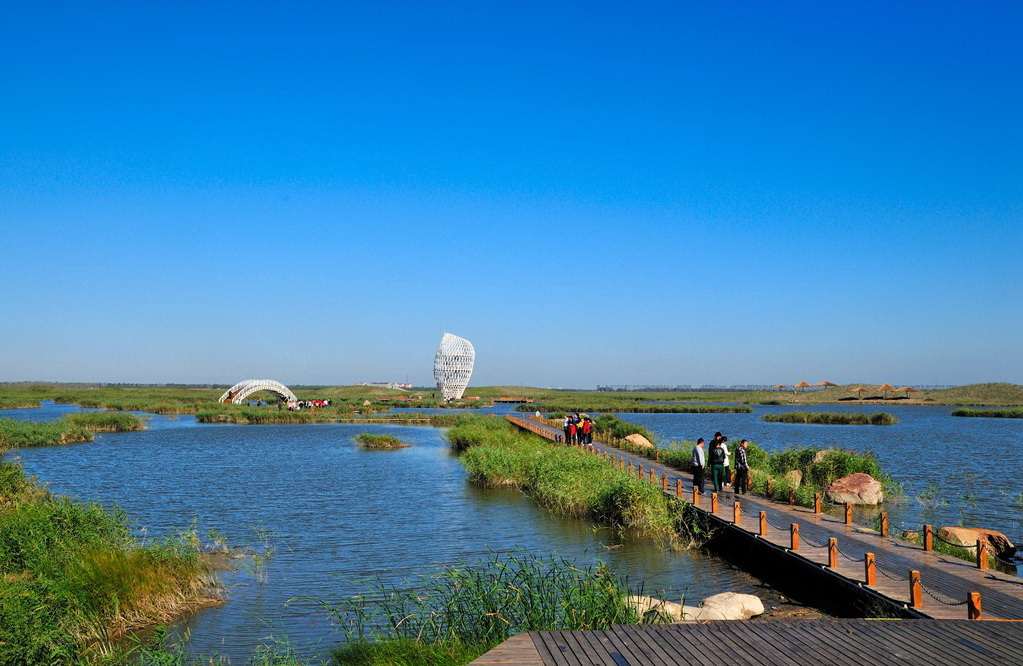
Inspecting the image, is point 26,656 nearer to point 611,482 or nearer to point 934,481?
point 611,482

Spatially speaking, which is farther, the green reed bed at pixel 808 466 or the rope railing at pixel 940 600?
the green reed bed at pixel 808 466

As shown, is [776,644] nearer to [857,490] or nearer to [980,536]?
[980,536]

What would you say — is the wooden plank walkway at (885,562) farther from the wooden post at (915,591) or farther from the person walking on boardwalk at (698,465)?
the person walking on boardwalk at (698,465)

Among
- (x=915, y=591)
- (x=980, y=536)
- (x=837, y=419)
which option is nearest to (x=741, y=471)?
(x=980, y=536)

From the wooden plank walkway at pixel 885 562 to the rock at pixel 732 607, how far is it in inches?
64.4

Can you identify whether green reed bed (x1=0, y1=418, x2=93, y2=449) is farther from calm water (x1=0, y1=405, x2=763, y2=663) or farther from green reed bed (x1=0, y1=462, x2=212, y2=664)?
green reed bed (x1=0, y1=462, x2=212, y2=664)

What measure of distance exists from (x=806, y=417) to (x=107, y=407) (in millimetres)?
69622

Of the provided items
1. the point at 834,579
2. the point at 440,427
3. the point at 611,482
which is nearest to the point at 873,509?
the point at 611,482

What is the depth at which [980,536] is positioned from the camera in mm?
16875

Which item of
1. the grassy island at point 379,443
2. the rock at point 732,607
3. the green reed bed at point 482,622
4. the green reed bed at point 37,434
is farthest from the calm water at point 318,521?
the rock at point 732,607

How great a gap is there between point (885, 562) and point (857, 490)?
37.1 ft

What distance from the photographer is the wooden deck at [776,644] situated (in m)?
8.50

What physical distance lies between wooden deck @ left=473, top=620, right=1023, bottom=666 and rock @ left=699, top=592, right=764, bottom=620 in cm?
168

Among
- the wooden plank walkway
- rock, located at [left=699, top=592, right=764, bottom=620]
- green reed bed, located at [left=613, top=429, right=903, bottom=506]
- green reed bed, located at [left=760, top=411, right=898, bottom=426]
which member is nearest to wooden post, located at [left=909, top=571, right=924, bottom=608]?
the wooden plank walkway
